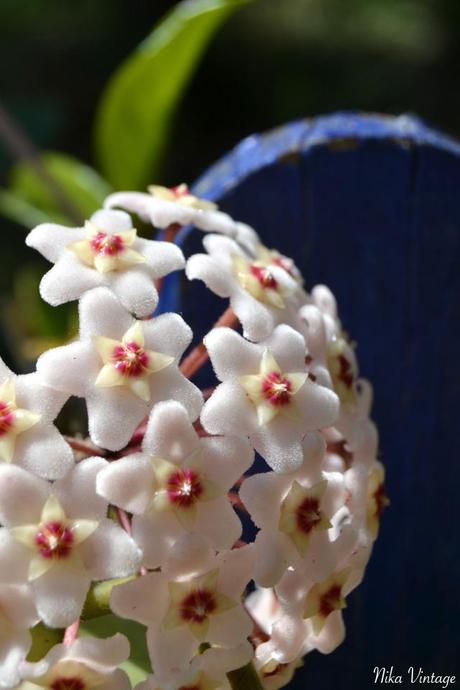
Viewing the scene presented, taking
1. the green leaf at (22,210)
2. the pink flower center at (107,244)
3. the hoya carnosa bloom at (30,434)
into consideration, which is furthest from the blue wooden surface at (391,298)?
the green leaf at (22,210)

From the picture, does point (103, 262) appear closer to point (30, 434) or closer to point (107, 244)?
point (107, 244)

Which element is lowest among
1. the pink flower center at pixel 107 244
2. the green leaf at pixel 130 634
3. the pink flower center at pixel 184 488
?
the green leaf at pixel 130 634

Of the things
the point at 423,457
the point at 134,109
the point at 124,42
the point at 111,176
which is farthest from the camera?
the point at 124,42

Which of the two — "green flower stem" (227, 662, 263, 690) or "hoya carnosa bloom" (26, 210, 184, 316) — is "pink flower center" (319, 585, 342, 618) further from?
"hoya carnosa bloom" (26, 210, 184, 316)

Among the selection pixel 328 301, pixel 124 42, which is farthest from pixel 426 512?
pixel 124 42

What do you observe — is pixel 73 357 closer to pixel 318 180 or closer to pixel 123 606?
pixel 123 606

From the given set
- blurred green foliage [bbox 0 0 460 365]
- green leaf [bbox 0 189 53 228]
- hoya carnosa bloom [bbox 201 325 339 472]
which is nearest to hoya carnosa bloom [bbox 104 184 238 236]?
hoya carnosa bloom [bbox 201 325 339 472]

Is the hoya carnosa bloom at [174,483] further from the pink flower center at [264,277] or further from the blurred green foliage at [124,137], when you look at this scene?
the blurred green foliage at [124,137]
